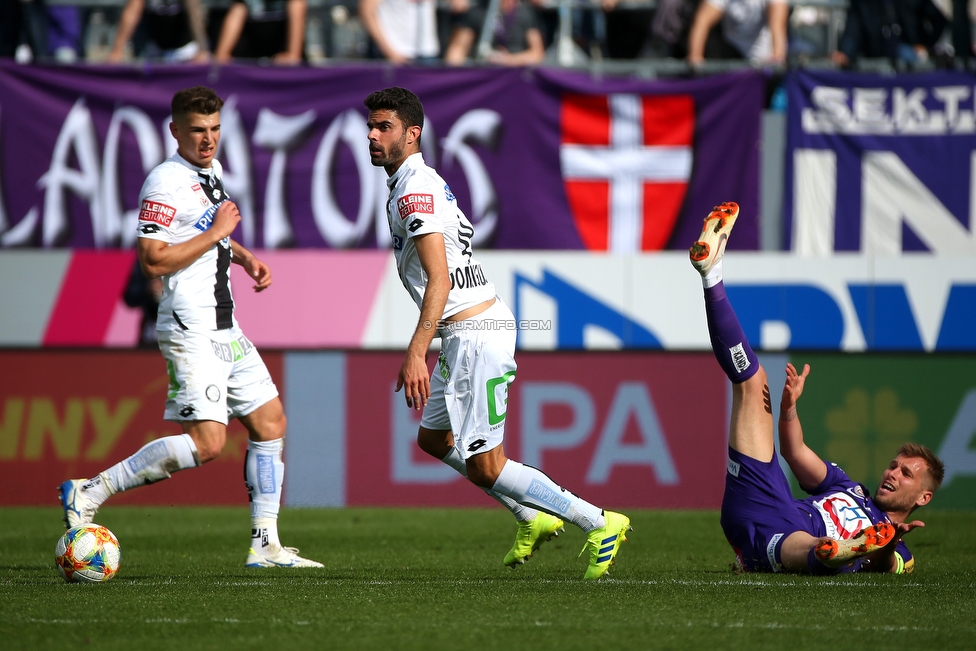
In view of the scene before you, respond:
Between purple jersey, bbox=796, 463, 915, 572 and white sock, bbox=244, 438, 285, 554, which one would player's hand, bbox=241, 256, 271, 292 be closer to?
white sock, bbox=244, 438, 285, 554

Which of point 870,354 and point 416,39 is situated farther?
point 416,39

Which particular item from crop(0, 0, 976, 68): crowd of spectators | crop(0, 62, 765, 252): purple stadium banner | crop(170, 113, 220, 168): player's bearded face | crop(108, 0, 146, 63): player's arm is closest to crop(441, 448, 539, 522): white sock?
crop(170, 113, 220, 168): player's bearded face

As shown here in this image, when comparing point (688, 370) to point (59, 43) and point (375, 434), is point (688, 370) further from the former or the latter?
point (59, 43)

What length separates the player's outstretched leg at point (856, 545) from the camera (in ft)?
18.4

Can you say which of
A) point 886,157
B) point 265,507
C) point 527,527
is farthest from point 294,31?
point 527,527

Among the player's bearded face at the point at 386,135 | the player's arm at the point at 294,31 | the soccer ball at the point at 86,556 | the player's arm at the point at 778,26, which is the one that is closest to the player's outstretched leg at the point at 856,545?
the player's bearded face at the point at 386,135

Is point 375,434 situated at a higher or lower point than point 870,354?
lower

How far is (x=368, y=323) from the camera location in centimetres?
1283

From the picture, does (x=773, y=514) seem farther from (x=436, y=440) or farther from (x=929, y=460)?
(x=436, y=440)

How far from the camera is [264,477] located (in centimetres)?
666

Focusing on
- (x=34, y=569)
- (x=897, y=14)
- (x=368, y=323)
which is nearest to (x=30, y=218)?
(x=368, y=323)

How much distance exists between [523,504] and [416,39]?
28.5 ft

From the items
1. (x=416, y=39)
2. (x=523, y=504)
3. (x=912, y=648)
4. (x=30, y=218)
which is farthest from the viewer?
(x=416, y=39)

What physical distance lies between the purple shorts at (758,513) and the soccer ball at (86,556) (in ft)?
10.6
